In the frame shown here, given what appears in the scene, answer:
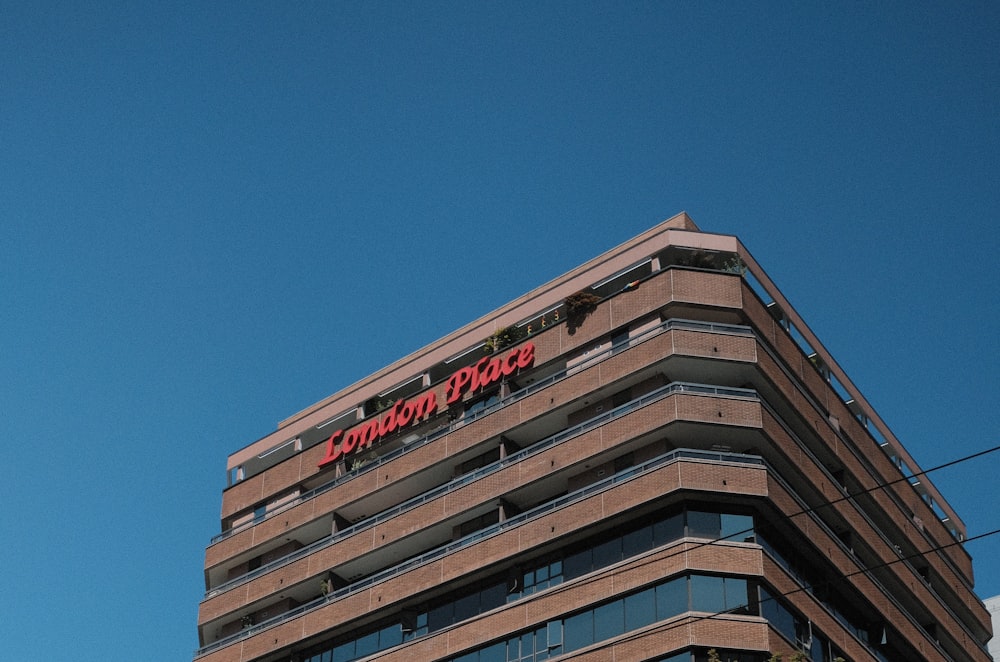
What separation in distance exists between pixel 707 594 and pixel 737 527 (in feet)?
10.4

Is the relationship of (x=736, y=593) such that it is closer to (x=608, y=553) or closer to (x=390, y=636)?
(x=608, y=553)

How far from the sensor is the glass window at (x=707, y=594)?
157 feet

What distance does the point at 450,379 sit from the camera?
61281 millimetres

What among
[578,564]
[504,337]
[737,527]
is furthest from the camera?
[504,337]

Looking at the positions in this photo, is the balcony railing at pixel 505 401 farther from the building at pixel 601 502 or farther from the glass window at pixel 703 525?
the glass window at pixel 703 525

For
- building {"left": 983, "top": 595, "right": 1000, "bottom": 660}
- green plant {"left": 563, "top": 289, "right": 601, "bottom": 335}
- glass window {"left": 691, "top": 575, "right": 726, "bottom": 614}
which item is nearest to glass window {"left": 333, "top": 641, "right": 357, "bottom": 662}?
green plant {"left": 563, "top": 289, "right": 601, "bottom": 335}

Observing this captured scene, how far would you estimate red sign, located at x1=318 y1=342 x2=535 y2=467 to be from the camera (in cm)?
5931

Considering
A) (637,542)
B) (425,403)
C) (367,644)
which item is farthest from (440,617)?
(425,403)

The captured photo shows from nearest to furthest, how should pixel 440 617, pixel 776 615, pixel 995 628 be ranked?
pixel 776 615
pixel 440 617
pixel 995 628

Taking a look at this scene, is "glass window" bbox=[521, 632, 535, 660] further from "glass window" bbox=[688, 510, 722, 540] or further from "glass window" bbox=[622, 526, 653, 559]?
"glass window" bbox=[688, 510, 722, 540]

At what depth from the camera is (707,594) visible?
4825cm

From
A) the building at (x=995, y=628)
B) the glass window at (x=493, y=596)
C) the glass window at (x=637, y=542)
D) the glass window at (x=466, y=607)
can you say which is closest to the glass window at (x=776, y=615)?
the glass window at (x=637, y=542)

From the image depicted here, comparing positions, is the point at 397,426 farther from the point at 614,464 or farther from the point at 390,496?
the point at 614,464

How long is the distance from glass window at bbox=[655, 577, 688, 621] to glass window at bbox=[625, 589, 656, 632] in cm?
20
